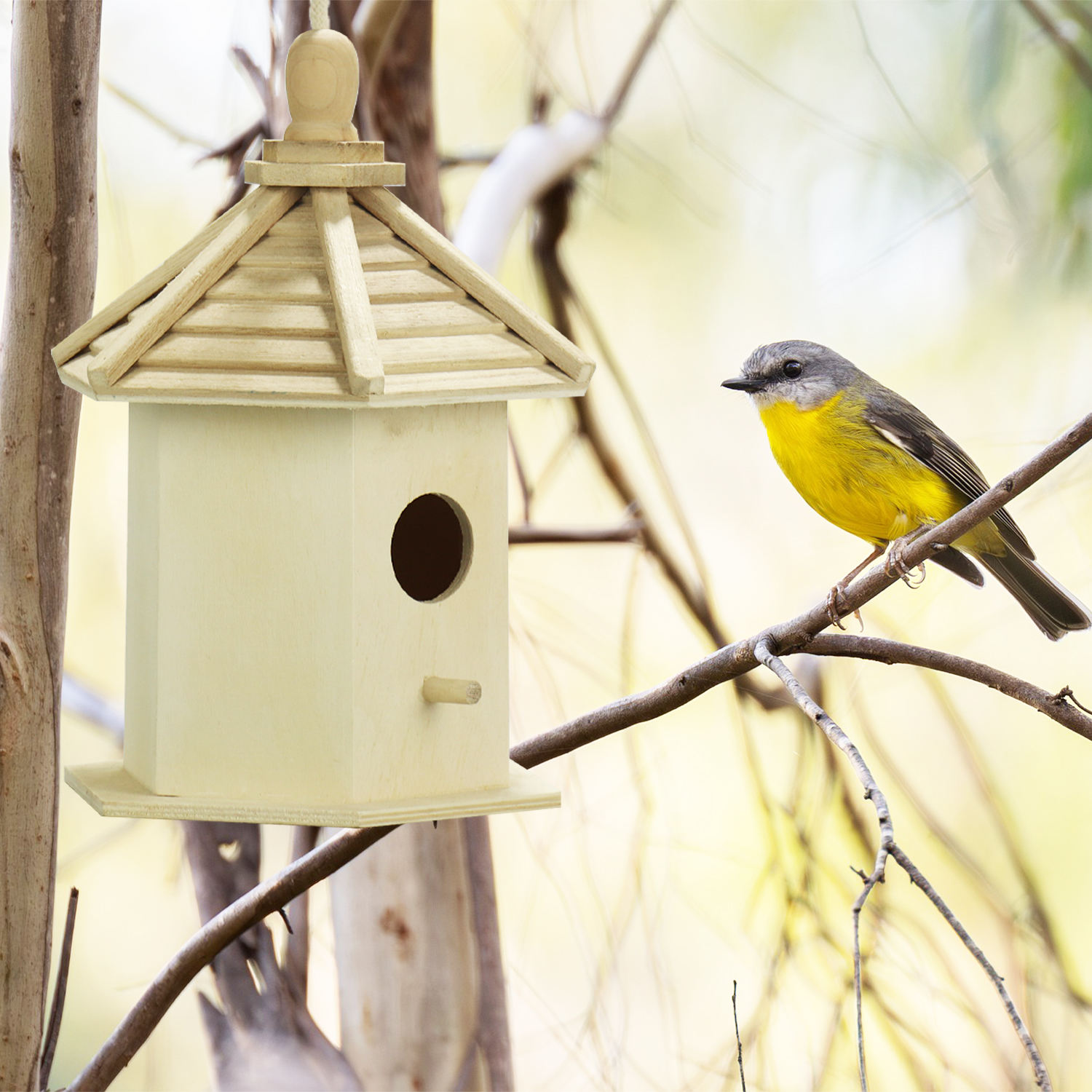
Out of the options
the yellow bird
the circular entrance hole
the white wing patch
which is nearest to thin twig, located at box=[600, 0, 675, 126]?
the yellow bird

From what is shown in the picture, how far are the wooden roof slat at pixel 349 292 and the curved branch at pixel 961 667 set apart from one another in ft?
1.73

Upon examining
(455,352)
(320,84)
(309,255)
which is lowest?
(455,352)

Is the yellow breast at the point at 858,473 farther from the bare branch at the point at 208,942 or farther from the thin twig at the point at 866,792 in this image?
the bare branch at the point at 208,942

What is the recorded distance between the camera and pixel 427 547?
4.95ft

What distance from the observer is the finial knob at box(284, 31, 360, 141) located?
128cm

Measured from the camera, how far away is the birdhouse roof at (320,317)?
3.83ft

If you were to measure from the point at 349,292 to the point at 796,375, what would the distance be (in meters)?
0.80

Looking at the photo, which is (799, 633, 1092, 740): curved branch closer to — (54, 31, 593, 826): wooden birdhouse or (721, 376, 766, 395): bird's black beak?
(54, 31, 593, 826): wooden birdhouse

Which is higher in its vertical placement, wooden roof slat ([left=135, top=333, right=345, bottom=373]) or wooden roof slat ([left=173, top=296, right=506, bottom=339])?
wooden roof slat ([left=173, top=296, right=506, bottom=339])

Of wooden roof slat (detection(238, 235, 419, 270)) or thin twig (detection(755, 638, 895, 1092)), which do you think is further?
wooden roof slat (detection(238, 235, 419, 270))

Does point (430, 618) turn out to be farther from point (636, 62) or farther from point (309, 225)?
point (636, 62)

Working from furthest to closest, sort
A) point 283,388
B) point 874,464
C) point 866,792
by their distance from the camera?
point 874,464 < point 283,388 < point 866,792

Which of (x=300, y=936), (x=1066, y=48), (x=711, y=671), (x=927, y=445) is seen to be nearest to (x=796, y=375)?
(x=927, y=445)

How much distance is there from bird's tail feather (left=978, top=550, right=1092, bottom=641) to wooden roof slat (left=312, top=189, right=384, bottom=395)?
0.98 meters
